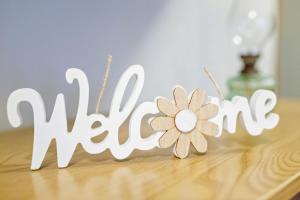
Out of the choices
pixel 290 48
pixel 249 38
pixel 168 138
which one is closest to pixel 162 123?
pixel 168 138

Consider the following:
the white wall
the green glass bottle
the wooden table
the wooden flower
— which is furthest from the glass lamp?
the wooden flower

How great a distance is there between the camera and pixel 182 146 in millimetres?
583

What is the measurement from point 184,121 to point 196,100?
0.04 m

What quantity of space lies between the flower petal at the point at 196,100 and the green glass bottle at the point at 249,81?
1.56 ft

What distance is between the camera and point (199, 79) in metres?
1.21

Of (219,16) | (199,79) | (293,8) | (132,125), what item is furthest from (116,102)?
(293,8)

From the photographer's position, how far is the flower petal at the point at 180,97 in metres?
0.57

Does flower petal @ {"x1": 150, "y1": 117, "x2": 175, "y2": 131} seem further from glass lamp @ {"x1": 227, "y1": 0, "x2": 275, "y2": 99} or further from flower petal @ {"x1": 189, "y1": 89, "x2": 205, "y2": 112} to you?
glass lamp @ {"x1": 227, "y1": 0, "x2": 275, "y2": 99}

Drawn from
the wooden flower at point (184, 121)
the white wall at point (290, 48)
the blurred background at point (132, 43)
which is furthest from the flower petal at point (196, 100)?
the white wall at point (290, 48)

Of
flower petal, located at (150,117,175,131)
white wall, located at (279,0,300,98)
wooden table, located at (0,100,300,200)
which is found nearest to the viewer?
wooden table, located at (0,100,300,200)

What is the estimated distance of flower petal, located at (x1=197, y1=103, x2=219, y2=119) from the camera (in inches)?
23.3

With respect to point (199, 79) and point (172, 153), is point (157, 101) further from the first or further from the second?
point (199, 79)

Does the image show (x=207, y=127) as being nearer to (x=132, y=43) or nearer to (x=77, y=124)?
(x=77, y=124)

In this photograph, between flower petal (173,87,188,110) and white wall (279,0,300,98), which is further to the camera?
white wall (279,0,300,98)
